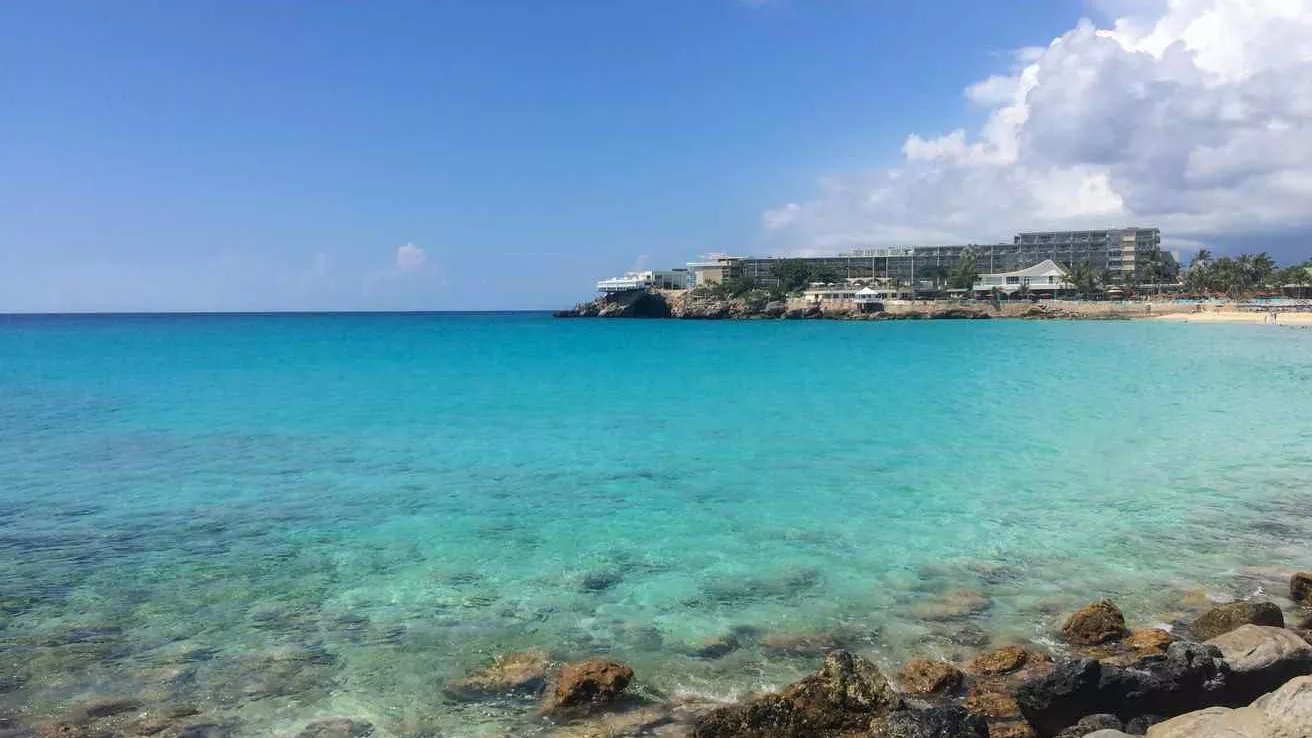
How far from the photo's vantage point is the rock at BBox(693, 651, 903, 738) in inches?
253

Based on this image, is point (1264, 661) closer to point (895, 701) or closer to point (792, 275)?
point (895, 701)

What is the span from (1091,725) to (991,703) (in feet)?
2.58

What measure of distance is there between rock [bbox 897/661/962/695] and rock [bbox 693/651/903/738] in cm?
50

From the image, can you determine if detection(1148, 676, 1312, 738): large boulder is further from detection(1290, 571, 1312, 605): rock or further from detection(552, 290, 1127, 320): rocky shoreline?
detection(552, 290, 1127, 320): rocky shoreline

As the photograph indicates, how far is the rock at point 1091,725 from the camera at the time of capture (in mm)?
6230

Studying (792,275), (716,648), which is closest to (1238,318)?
(792,275)

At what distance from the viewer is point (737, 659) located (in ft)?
26.2

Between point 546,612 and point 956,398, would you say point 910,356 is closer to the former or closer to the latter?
point 956,398

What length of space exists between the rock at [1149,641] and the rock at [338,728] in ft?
23.0

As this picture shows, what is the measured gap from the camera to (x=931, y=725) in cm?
612

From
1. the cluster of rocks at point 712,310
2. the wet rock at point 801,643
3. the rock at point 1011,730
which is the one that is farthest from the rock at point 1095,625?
the cluster of rocks at point 712,310

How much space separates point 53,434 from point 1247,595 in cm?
2579

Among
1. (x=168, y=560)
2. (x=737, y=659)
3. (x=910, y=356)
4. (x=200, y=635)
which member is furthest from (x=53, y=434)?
(x=910, y=356)

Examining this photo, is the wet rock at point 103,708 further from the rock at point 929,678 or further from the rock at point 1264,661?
the rock at point 1264,661
